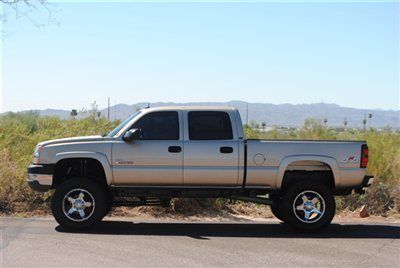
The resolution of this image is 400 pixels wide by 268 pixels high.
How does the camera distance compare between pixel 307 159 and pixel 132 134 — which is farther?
pixel 307 159

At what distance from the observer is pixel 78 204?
911 centimetres

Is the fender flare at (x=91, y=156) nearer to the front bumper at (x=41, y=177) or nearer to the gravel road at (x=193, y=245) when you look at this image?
the front bumper at (x=41, y=177)

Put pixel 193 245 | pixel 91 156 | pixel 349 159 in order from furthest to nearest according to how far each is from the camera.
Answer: pixel 349 159 < pixel 91 156 < pixel 193 245

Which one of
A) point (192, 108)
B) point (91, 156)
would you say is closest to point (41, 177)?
point (91, 156)

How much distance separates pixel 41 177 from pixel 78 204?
0.75m

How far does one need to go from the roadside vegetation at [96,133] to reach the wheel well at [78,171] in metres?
1.82

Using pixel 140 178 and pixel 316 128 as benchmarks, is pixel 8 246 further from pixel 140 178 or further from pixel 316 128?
pixel 316 128

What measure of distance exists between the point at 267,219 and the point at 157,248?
3.62m

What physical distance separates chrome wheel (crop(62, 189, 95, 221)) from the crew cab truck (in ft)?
0.05

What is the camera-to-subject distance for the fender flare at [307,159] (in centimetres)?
913

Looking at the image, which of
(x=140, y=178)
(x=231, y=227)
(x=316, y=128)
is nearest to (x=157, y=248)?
(x=140, y=178)

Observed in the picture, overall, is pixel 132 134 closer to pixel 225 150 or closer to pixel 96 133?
pixel 225 150

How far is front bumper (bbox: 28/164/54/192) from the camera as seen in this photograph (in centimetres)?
912

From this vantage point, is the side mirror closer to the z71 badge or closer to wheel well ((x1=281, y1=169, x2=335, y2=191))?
wheel well ((x1=281, y1=169, x2=335, y2=191))
